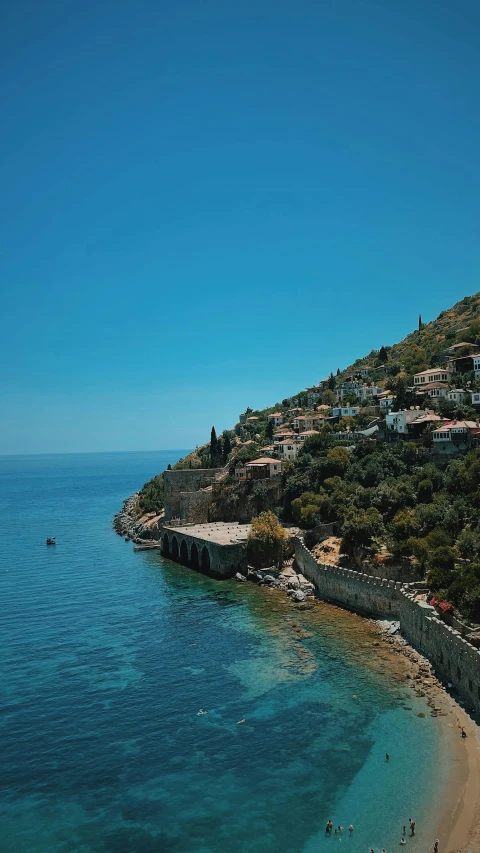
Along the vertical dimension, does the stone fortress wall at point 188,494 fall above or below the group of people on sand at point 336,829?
above

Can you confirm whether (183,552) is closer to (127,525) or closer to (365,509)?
(365,509)

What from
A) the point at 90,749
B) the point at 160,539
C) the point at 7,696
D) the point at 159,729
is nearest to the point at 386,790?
the point at 159,729

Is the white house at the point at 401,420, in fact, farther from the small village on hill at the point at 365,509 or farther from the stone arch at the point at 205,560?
the stone arch at the point at 205,560

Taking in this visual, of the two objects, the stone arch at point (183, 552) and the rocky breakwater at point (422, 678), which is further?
the stone arch at point (183, 552)

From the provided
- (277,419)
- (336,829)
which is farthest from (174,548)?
(277,419)

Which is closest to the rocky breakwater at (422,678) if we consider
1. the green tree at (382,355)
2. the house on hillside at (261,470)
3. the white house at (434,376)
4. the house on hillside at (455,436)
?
the house on hillside at (455,436)

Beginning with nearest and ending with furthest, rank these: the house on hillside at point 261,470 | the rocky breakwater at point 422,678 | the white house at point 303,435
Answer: the rocky breakwater at point 422,678
the house on hillside at point 261,470
the white house at point 303,435

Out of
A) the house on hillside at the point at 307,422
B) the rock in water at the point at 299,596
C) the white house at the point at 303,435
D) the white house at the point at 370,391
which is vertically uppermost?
the white house at the point at 370,391
